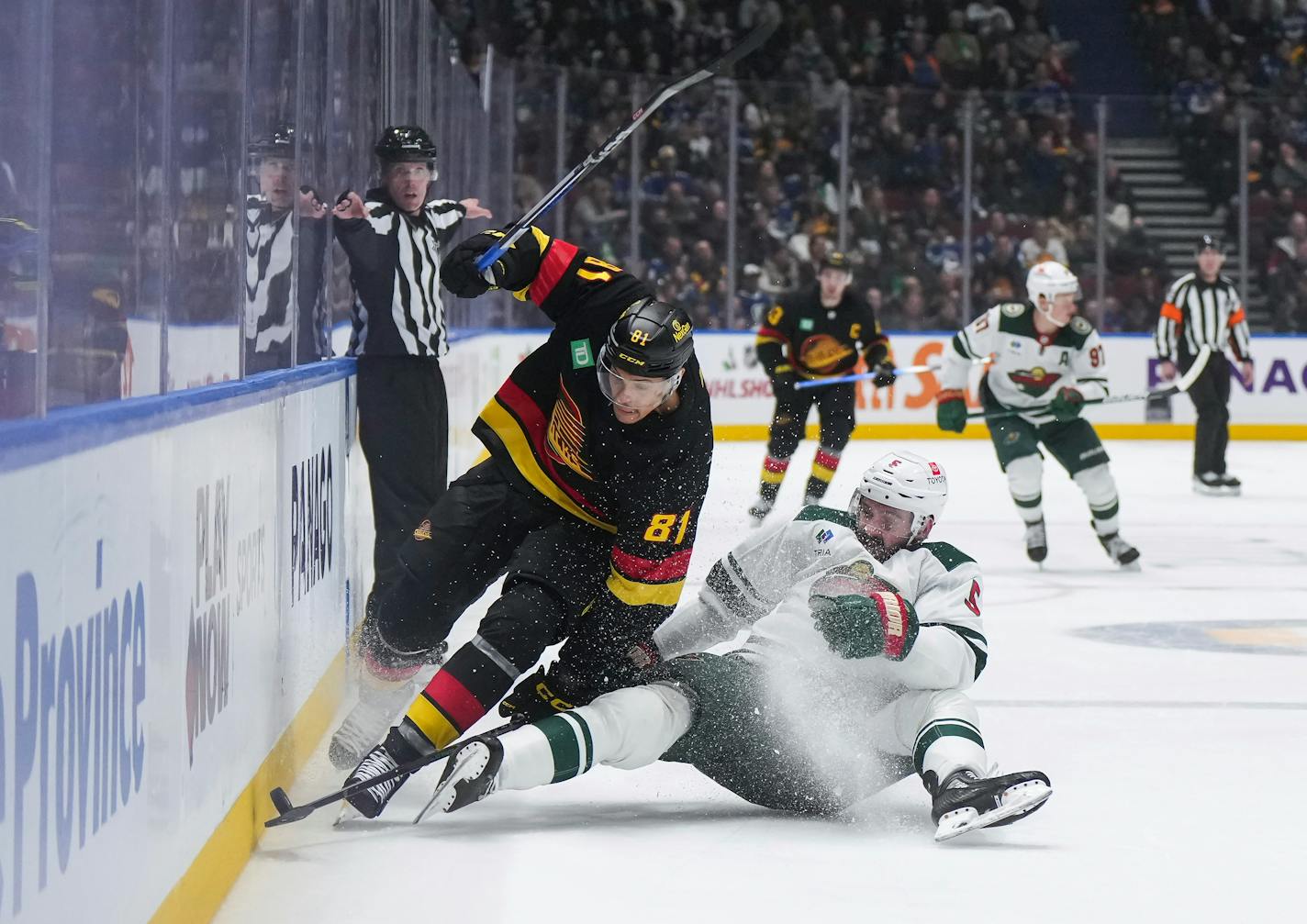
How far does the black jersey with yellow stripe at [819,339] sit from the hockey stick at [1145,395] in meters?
0.59

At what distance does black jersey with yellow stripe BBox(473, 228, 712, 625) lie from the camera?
3.02 metres

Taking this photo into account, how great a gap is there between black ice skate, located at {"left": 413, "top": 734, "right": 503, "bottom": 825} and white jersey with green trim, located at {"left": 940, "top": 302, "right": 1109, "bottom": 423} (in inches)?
182

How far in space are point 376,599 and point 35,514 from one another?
2.32 m

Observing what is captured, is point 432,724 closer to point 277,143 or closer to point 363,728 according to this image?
point 363,728

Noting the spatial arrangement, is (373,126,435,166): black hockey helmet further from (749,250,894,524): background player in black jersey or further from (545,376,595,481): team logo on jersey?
(749,250,894,524): background player in black jersey

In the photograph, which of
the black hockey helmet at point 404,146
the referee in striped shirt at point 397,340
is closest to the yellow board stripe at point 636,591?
the referee in striped shirt at point 397,340

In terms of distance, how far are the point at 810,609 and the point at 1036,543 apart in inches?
161

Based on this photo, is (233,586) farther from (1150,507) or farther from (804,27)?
(804,27)

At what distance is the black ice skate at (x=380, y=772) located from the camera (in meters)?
2.98

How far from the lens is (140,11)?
2.26 meters

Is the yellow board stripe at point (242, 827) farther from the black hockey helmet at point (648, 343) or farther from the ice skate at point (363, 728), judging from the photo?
the black hockey helmet at point (648, 343)

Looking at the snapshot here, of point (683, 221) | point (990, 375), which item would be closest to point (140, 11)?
point (990, 375)

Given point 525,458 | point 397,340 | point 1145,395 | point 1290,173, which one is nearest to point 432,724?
point 525,458

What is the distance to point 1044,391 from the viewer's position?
714 cm
